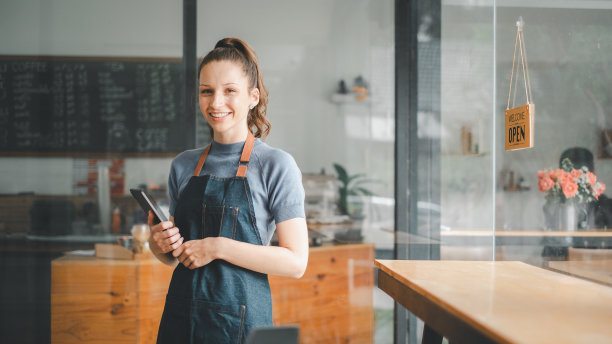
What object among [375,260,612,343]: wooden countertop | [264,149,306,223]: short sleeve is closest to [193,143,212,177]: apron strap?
[264,149,306,223]: short sleeve

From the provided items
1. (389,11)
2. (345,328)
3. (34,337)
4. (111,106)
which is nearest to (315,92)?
(389,11)

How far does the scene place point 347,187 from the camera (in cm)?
310

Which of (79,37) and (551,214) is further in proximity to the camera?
(79,37)

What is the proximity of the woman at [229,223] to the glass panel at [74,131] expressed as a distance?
148 centimetres

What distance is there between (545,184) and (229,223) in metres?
1.27

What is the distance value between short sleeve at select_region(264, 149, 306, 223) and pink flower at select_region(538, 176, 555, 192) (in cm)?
107

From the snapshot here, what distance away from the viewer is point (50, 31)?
115 inches

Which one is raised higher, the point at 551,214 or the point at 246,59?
the point at 246,59

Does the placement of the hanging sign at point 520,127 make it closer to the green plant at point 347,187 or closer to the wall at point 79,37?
the green plant at point 347,187

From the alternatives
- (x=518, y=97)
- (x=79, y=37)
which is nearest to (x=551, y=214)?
(x=518, y=97)

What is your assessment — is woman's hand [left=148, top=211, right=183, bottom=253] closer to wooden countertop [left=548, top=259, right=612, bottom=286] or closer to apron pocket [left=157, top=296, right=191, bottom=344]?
apron pocket [left=157, top=296, right=191, bottom=344]

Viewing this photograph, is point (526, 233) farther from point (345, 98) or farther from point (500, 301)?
point (345, 98)

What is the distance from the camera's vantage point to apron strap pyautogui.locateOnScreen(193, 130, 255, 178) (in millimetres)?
1481

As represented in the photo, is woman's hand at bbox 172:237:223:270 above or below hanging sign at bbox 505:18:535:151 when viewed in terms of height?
below
